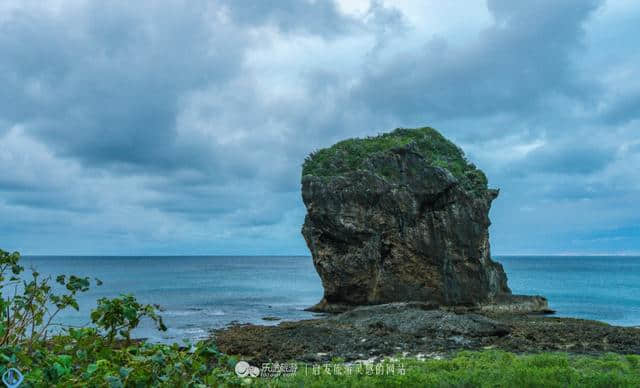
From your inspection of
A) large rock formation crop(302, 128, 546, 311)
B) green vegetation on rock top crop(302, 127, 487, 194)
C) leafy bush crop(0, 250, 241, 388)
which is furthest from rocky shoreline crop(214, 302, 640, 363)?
green vegetation on rock top crop(302, 127, 487, 194)

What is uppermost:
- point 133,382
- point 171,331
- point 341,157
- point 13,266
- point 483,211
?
point 341,157

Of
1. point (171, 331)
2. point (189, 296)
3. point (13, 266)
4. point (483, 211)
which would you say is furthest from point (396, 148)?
point (13, 266)

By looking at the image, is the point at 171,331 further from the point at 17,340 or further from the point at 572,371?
the point at 17,340

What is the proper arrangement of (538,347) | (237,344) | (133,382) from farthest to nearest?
(237,344) → (538,347) → (133,382)

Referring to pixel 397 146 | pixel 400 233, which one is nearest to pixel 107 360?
pixel 400 233

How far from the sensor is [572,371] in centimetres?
1159

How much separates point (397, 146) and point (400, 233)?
8241mm

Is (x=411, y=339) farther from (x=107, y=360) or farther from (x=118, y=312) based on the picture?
(x=107, y=360)

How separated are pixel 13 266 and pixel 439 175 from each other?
41.4 m

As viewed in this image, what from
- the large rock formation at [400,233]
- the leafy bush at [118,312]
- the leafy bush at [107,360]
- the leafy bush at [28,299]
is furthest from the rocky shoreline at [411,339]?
the leafy bush at [118,312]

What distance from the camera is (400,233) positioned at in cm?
4359

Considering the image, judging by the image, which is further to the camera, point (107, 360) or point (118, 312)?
point (118, 312)

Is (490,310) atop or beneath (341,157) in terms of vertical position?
beneath

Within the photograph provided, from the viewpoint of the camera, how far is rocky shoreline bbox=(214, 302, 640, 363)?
21516 mm
